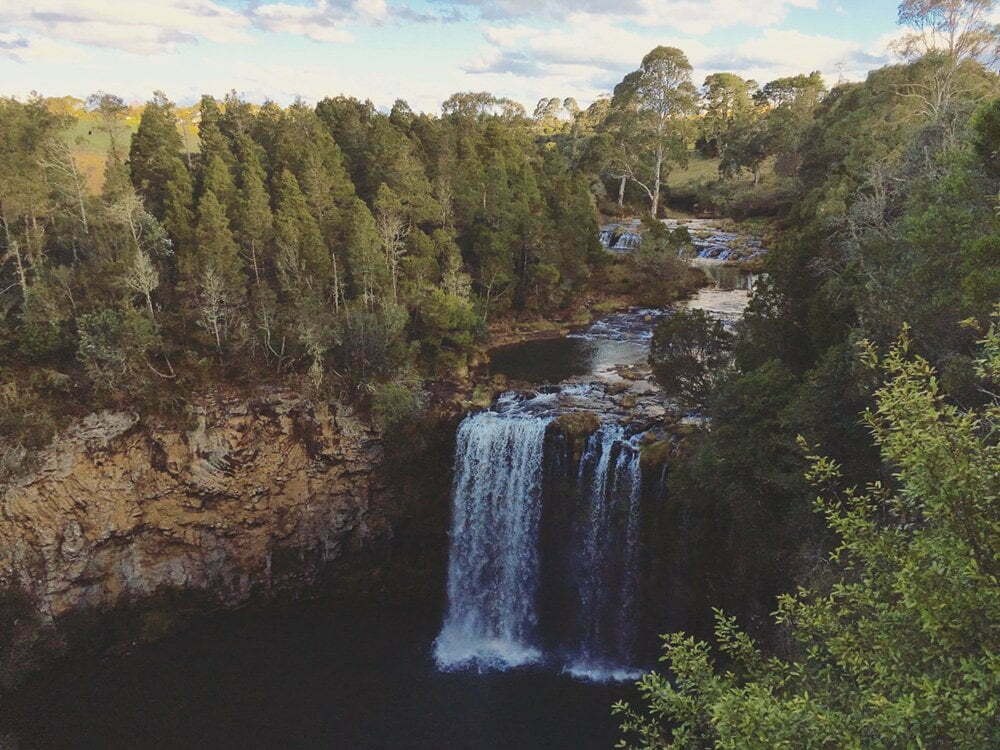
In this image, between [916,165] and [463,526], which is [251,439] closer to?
[463,526]

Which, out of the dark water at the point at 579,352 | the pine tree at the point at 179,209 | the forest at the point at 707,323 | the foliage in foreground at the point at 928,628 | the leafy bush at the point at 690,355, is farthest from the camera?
the dark water at the point at 579,352

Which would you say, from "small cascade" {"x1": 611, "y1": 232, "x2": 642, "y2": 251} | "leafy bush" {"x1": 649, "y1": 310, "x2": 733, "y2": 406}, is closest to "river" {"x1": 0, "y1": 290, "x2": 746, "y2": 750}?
"leafy bush" {"x1": 649, "y1": 310, "x2": 733, "y2": 406}

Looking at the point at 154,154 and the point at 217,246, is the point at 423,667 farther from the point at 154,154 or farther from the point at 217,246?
the point at 154,154

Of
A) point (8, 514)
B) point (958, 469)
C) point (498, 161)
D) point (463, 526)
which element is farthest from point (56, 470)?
point (498, 161)

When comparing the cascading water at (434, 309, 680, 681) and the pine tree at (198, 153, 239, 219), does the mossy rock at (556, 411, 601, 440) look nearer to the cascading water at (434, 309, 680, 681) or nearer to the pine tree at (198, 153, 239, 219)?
the cascading water at (434, 309, 680, 681)

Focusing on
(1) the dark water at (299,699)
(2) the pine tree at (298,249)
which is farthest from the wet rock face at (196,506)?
(2) the pine tree at (298,249)

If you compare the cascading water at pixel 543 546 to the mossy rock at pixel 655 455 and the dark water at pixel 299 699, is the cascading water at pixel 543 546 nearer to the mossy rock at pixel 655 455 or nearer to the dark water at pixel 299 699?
the mossy rock at pixel 655 455

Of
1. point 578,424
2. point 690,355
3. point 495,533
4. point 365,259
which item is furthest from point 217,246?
point 690,355
